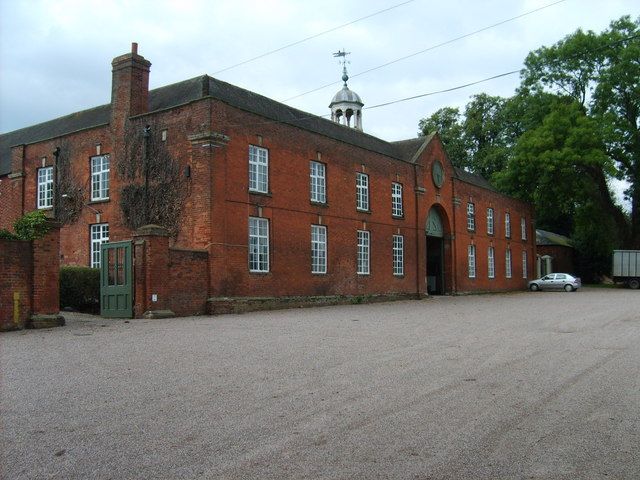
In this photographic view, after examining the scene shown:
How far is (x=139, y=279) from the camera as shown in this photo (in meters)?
18.8

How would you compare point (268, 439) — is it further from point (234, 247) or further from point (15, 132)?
point (15, 132)

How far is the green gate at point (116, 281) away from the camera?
19016 mm

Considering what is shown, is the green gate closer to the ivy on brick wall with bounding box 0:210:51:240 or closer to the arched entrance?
the ivy on brick wall with bounding box 0:210:51:240

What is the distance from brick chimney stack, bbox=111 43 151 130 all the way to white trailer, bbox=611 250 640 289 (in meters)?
38.4

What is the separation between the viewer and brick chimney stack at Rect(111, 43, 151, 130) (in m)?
24.3

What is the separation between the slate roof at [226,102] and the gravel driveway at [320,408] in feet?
43.9

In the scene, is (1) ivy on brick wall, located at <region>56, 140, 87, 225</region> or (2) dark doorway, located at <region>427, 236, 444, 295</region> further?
(2) dark doorway, located at <region>427, 236, 444, 295</region>

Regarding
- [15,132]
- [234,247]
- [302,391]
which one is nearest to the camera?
[302,391]

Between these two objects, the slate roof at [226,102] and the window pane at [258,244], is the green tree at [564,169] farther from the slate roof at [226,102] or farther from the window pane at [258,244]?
the window pane at [258,244]

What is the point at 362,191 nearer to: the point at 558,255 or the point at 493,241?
the point at 493,241

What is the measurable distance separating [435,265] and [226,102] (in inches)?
812

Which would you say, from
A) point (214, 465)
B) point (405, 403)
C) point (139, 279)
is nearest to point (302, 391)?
point (405, 403)

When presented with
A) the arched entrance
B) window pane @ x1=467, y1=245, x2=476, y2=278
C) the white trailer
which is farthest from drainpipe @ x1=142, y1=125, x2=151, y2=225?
the white trailer

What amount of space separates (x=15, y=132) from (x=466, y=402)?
34.9 m
